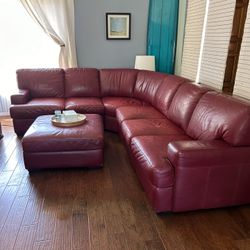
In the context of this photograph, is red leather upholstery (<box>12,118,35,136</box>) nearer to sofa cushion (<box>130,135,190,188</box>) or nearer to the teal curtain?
sofa cushion (<box>130,135,190,188</box>)

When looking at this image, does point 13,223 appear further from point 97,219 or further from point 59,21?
point 59,21

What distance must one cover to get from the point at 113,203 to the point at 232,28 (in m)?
2.22

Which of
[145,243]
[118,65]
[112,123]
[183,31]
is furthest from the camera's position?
[118,65]

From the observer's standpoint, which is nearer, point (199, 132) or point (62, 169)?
point (199, 132)

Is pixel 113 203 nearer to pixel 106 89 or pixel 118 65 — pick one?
pixel 106 89

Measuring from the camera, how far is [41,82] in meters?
3.73

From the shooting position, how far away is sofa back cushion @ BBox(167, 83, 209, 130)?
2.42 metres

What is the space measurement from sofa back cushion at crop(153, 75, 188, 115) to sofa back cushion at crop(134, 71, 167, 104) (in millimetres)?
132

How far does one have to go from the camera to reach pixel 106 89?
12.8 ft

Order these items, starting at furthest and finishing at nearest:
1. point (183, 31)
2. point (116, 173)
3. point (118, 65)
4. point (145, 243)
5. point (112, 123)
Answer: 1. point (118, 65)
2. point (183, 31)
3. point (112, 123)
4. point (116, 173)
5. point (145, 243)

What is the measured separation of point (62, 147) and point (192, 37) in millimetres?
2491

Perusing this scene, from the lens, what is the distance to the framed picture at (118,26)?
401cm

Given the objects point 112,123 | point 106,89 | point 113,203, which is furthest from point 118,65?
point 113,203

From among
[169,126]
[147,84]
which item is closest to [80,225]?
[169,126]
